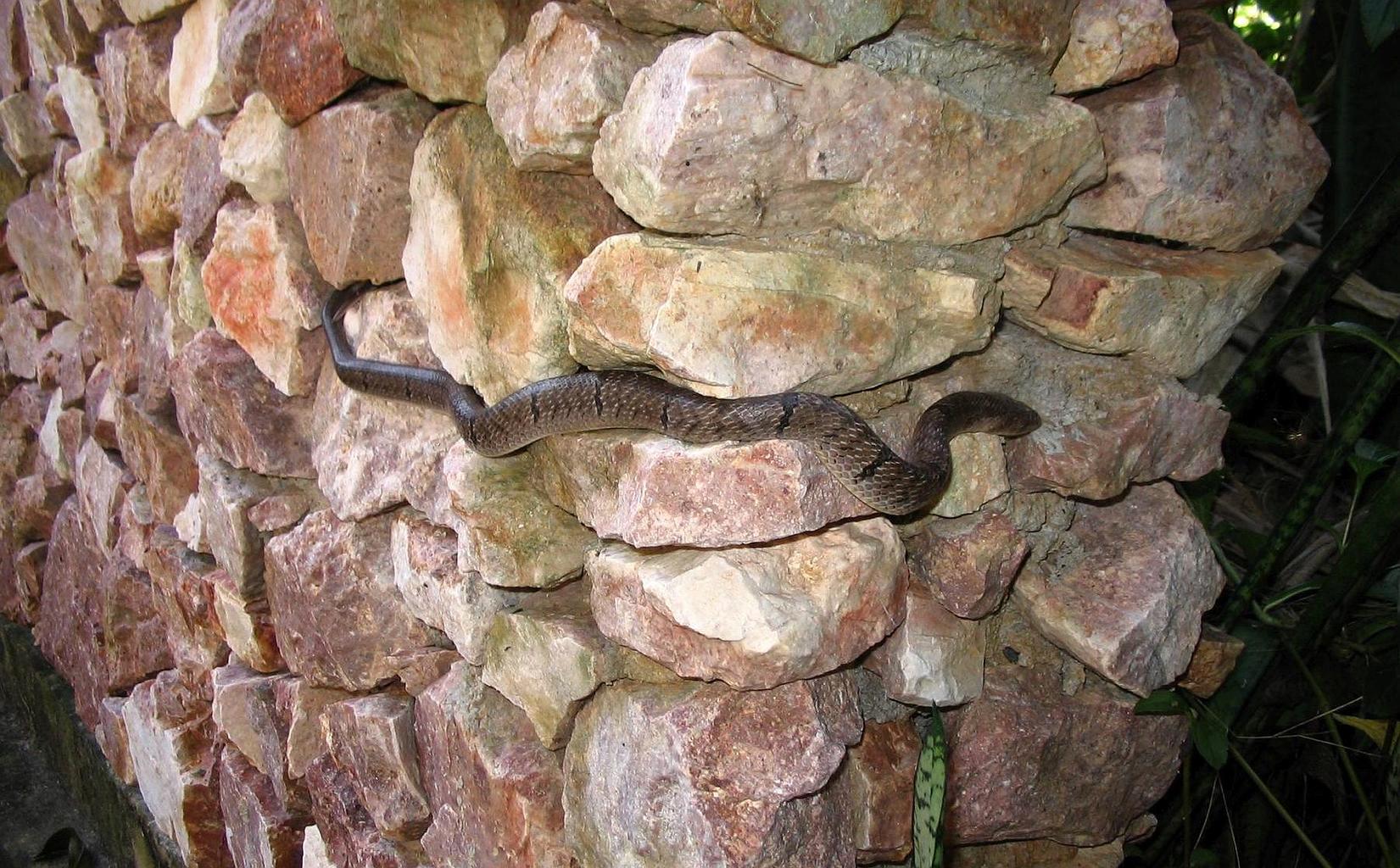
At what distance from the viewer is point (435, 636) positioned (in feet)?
7.18

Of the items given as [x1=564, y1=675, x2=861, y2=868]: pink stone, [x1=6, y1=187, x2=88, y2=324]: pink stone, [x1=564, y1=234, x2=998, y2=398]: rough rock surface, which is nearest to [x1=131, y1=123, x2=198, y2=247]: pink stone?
[x1=6, y1=187, x2=88, y2=324]: pink stone

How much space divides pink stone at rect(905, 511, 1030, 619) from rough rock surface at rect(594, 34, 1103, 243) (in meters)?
0.49

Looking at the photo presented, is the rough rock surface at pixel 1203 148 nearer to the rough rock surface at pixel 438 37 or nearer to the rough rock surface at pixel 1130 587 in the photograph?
the rough rock surface at pixel 1130 587

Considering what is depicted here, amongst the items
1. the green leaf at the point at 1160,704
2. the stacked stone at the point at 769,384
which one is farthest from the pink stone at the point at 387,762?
the green leaf at the point at 1160,704

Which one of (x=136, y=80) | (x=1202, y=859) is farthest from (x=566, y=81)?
(x=136, y=80)

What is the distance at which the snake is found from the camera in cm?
143

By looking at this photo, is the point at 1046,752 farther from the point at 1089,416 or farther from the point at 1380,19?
the point at 1380,19

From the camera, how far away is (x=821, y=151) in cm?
140

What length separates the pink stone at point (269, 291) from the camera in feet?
7.98

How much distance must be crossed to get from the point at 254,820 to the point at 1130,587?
2.70 m

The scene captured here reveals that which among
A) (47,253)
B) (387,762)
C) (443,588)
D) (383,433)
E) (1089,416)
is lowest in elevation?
(47,253)

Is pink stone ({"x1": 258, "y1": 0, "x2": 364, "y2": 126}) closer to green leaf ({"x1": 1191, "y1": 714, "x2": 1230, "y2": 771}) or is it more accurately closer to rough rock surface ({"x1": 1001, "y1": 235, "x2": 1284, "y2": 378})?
rough rock surface ({"x1": 1001, "y1": 235, "x2": 1284, "y2": 378})

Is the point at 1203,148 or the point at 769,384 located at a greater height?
the point at 1203,148

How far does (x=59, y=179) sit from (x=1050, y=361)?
4.42 metres
